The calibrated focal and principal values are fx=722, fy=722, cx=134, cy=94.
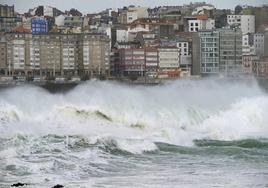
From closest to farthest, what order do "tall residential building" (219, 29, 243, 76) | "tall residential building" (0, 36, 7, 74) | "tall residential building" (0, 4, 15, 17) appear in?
"tall residential building" (0, 36, 7, 74)
"tall residential building" (219, 29, 243, 76)
"tall residential building" (0, 4, 15, 17)

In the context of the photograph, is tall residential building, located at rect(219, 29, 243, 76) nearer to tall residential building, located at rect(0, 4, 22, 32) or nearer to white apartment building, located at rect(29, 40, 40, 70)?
white apartment building, located at rect(29, 40, 40, 70)

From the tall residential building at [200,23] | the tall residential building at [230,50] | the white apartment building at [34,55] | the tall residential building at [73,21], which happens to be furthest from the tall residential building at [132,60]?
the tall residential building at [73,21]

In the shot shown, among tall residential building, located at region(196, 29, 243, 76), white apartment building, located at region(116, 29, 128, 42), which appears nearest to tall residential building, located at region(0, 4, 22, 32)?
white apartment building, located at region(116, 29, 128, 42)

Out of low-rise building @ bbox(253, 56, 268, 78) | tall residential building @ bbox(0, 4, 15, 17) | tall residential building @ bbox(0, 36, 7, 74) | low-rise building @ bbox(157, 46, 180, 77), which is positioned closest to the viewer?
low-rise building @ bbox(253, 56, 268, 78)

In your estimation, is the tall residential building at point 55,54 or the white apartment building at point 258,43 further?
the white apartment building at point 258,43

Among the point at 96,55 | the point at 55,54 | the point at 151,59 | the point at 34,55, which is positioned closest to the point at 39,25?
the point at 55,54

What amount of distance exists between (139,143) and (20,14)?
50.2 meters

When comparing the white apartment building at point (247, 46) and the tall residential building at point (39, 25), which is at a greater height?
the tall residential building at point (39, 25)

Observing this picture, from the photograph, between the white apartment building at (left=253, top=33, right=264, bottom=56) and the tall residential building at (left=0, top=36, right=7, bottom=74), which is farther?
the white apartment building at (left=253, top=33, right=264, bottom=56)

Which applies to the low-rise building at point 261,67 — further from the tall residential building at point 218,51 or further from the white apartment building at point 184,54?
the white apartment building at point 184,54

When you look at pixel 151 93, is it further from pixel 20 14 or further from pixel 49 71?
pixel 20 14

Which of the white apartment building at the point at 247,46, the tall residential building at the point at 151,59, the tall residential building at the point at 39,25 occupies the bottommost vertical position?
the tall residential building at the point at 151,59

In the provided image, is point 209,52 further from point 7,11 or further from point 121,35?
point 7,11

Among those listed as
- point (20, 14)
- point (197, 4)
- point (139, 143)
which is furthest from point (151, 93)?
point (197, 4)
